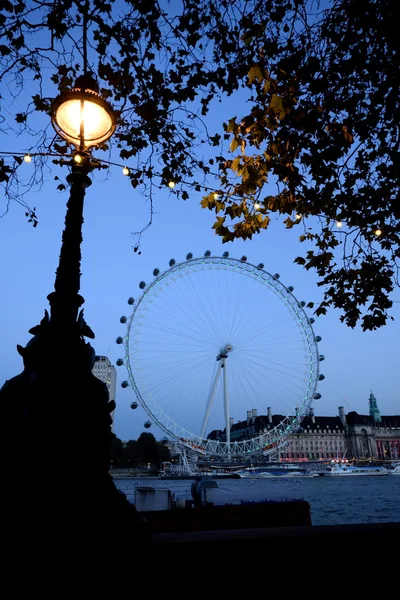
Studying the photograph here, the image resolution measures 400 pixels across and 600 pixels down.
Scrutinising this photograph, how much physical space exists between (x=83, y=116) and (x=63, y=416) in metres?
1.92

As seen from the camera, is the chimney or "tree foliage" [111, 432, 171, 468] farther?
the chimney

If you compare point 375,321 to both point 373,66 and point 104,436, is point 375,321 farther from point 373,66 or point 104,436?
point 104,436

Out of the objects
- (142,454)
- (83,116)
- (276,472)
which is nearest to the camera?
(83,116)

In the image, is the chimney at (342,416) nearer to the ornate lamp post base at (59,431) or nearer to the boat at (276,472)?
the boat at (276,472)

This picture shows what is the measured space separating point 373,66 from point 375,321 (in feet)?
10.7

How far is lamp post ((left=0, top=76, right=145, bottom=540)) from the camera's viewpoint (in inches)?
79.0

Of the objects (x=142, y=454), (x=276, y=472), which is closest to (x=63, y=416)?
(x=276, y=472)

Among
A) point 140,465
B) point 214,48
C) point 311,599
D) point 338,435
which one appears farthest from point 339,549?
point 338,435

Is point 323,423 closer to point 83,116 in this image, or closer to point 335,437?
point 335,437

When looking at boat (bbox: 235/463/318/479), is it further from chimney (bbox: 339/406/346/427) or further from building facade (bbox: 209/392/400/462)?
chimney (bbox: 339/406/346/427)

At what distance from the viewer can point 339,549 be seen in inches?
84.1

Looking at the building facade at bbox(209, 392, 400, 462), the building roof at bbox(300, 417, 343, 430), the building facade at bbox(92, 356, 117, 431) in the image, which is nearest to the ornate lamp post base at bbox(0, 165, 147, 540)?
the building facade at bbox(209, 392, 400, 462)

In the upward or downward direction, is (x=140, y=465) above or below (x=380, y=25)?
below

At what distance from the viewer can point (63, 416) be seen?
218 cm
